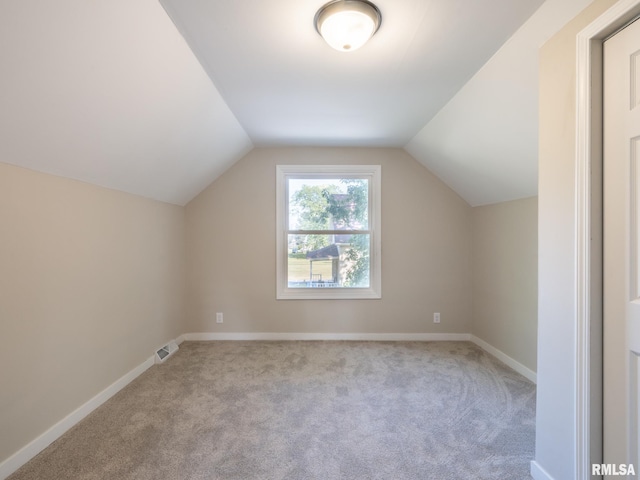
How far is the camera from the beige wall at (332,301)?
3650mm

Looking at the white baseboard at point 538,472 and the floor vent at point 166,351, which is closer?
the white baseboard at point 538,472

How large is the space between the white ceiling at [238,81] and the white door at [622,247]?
1.35 feet

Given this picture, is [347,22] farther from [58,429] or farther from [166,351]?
[166,351]

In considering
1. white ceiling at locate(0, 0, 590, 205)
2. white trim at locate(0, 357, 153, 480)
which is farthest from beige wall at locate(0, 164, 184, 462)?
white ceiling at locate(0, 0, 590, 205)

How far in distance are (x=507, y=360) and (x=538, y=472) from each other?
5.28ft

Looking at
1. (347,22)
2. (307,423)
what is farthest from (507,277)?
(347,22)

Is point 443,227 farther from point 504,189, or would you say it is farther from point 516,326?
point 516,326

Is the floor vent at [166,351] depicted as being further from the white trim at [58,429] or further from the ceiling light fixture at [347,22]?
the ceiling light fixture at [347,22]

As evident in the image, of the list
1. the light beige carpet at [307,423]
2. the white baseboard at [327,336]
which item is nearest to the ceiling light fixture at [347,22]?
the light beige carpet at [307,423]

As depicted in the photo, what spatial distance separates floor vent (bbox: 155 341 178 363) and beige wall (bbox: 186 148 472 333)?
389mm

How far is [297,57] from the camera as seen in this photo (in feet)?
5.94

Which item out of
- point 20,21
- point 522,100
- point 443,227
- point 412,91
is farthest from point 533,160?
point 20,21

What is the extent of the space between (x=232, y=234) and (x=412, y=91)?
2491 mm

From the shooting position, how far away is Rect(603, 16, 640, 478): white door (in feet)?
3.77
